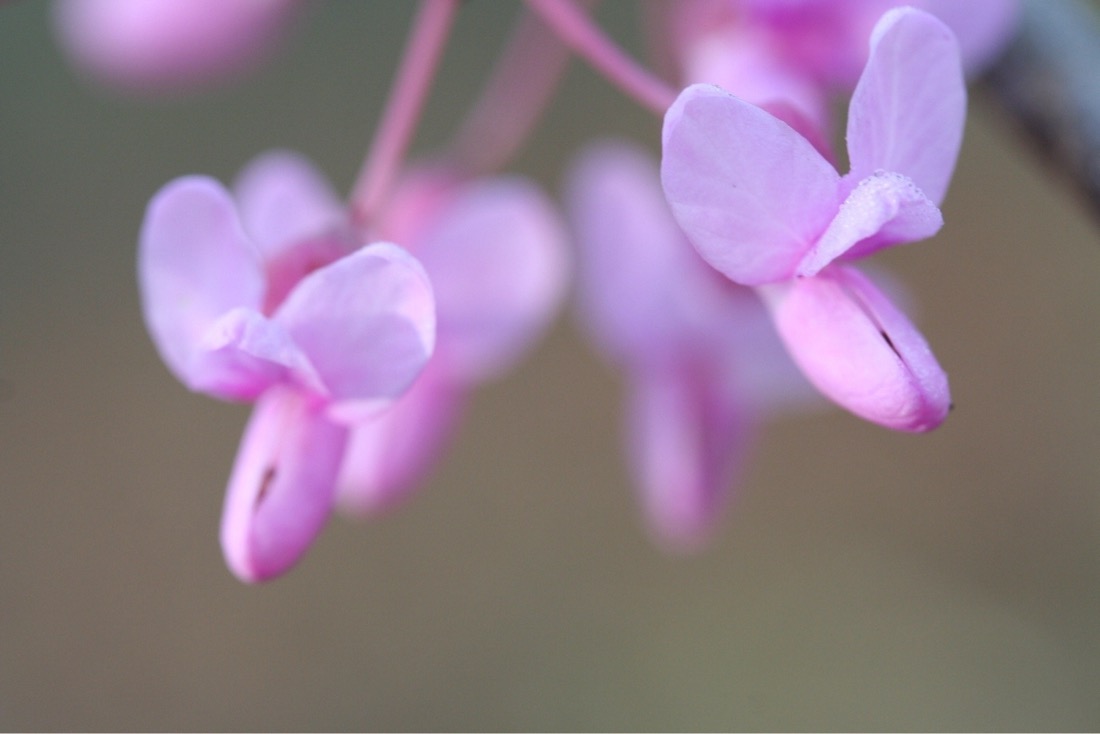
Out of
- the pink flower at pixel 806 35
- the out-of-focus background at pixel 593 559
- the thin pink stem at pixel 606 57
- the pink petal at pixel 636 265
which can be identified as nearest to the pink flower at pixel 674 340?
the pink petal at pixel 636 265

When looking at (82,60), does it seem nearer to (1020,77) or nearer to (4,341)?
(1020,77)

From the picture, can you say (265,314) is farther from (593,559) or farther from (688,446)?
(593,559)

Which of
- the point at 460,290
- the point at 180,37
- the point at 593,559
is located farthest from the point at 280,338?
the point at 593,559

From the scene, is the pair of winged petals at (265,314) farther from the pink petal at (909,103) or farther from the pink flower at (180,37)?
the pink flower at (180,37)

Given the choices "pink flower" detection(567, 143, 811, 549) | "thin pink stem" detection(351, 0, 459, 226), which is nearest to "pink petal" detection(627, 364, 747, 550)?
"pink flower" detection(567, 143, 811, 549)

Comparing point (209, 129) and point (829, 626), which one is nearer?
point (829, 626)

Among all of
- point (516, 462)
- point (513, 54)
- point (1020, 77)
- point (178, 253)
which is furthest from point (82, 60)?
point (516, 462)
